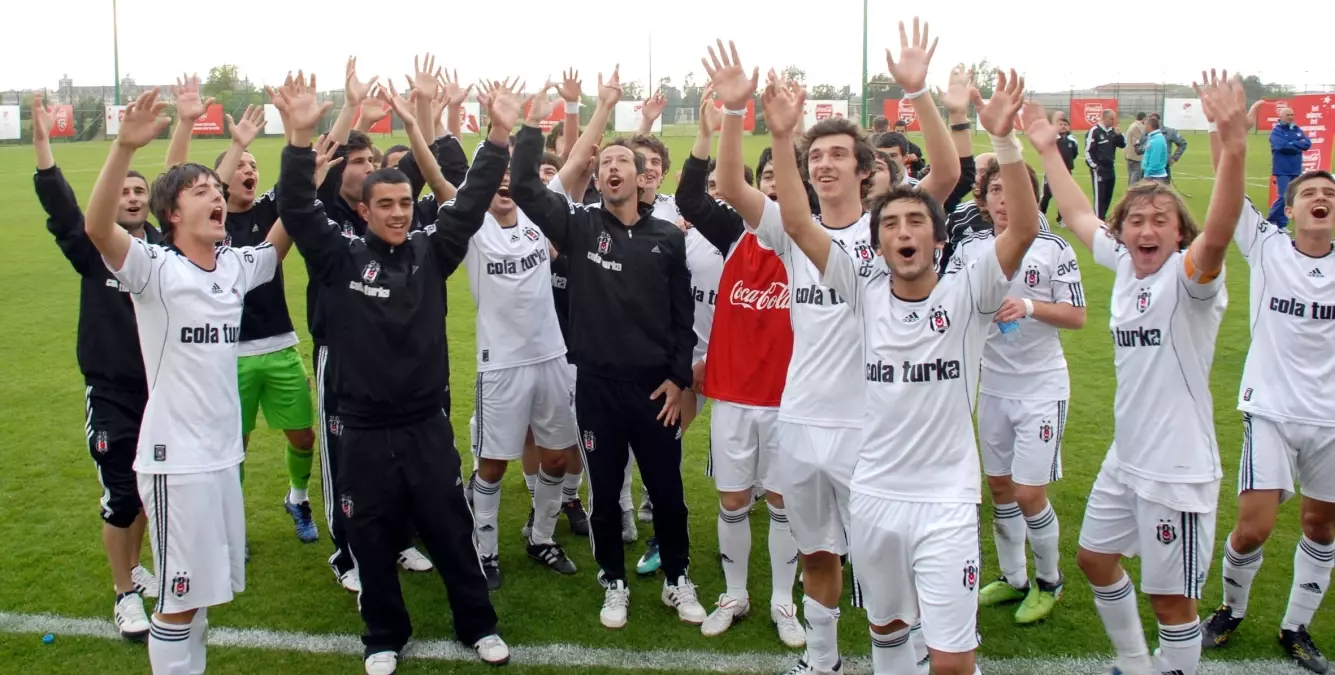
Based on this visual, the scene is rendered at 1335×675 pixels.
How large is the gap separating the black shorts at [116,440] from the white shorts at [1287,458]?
213 inches

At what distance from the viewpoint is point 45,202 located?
4.39m

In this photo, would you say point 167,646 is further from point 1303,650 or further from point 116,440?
point 1303,650

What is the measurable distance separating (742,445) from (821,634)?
104 centimetres

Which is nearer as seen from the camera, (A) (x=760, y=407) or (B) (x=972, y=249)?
(A) (x=760, y=407)

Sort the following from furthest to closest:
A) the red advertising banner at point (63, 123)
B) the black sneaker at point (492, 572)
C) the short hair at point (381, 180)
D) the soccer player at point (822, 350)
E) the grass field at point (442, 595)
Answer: the red advertising banner at point (63, 123), the black sneaker at point (492, 572), the grass field at point (442, 595), the short hair at point (381, 180), the soccer player at point (822, 350)

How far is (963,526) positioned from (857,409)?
2.80 ft

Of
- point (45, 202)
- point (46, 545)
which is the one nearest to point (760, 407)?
point (45, 202)

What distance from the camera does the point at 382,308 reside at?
4707mm

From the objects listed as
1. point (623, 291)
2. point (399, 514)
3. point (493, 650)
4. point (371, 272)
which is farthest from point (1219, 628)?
point (371, 272)

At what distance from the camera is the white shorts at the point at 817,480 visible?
4414 millimetres

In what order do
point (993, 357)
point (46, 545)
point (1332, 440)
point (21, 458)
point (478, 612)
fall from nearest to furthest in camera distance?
point (1332, 440) → point (478, 612) → point (993, 357) → point (46, 545) → point (21, 458)

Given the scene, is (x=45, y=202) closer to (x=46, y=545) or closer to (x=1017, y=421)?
(x=46, y=545)

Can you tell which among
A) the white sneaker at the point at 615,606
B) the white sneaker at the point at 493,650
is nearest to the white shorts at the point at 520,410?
the white sneaker at the point at 615,606

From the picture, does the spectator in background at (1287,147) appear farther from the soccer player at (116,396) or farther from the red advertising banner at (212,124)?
the red advertising banner at (212,124)
